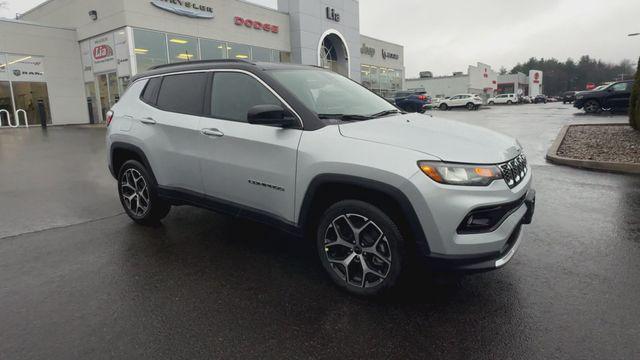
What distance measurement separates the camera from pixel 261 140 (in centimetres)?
347

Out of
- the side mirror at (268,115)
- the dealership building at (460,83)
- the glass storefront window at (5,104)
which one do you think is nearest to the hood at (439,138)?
the side mirror at (268,115)

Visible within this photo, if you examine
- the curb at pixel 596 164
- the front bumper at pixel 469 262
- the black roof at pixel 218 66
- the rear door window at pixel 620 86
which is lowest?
the curb at pixel 596 164

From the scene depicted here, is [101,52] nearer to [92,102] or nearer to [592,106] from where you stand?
[92,102]

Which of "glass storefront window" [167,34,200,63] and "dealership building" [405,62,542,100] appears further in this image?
"dealership building" [405,62,542,100]

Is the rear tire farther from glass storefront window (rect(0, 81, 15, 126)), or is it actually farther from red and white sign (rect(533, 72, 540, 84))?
red and white sign (rect(533, 72, 540, 84))

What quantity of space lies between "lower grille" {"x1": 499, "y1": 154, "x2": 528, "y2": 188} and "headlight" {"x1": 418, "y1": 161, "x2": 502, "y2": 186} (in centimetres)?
20

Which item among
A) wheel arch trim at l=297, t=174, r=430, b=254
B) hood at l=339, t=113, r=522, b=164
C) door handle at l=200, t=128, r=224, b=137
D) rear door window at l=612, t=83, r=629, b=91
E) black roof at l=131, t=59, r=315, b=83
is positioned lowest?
wheel arch trim at l=297, t=174, r=430, b=254

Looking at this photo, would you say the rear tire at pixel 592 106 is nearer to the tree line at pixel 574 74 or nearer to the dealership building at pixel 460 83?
the dealership building at pixel 460 83

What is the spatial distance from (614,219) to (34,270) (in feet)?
20.6

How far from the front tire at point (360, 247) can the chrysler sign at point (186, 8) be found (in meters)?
22.0

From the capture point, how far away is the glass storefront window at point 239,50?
25.9 meters

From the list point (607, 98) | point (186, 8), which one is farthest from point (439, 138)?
point (607, 98)

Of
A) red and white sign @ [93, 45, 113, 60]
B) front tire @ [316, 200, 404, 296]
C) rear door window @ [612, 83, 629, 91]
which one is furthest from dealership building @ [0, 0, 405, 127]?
front tire @ [316, 200, 404, 296]

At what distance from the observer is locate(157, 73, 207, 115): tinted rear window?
13.6ft
